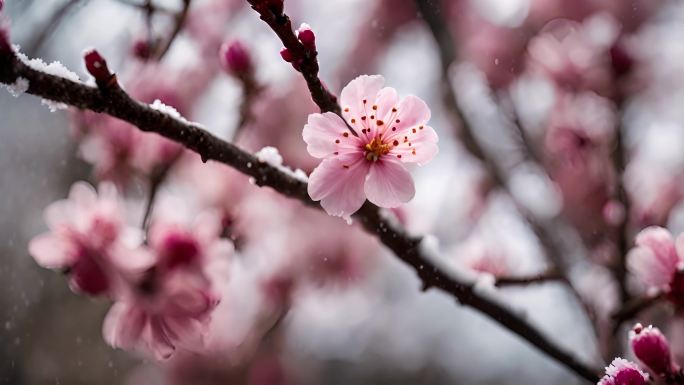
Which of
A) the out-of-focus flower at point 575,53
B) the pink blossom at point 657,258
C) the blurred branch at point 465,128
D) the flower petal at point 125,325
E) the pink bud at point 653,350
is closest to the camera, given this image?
the pink bud at point 653,350

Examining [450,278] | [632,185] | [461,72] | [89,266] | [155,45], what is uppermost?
[461,72]

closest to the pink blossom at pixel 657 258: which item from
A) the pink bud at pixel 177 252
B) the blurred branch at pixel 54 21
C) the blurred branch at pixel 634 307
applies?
the blurred branch at pixel 634 307

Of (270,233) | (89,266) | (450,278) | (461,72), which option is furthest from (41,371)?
(450,278)

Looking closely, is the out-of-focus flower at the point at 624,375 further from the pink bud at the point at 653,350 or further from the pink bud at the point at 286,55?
the pink bud at the point at 286,55

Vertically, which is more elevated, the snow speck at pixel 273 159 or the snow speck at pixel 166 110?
the snow speck at pixel 273 159

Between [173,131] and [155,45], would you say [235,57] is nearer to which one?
[155,45]

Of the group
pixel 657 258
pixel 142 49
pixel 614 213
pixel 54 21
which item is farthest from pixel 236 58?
pixel 614 213

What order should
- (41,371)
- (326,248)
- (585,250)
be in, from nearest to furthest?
(585,250)
(326,248)
(41,371)
